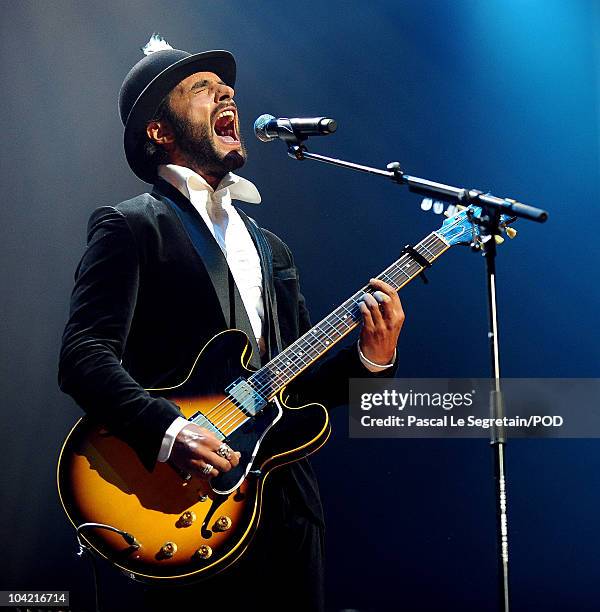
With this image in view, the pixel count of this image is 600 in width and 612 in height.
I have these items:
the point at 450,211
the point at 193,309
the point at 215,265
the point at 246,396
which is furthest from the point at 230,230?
the point at 450,211

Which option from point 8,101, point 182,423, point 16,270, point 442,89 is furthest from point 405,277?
point 8,101

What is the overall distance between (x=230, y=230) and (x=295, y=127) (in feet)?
1.50

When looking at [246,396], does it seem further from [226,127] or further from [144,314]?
[226,127]

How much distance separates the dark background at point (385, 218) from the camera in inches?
112

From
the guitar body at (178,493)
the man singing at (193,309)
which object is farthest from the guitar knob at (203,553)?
the man singing at (193,309)

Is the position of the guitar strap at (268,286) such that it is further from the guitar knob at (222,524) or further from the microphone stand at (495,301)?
the microphone stand at (495,301)

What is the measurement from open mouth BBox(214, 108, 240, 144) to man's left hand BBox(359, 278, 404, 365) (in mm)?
641

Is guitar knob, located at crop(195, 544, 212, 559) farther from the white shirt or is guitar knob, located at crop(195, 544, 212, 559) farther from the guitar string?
the white shirt

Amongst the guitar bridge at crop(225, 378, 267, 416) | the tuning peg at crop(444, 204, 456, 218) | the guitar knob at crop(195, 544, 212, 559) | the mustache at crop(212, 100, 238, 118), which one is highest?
the mustache at crop(212, 100, 238, 118)

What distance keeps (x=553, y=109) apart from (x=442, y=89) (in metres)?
0.41

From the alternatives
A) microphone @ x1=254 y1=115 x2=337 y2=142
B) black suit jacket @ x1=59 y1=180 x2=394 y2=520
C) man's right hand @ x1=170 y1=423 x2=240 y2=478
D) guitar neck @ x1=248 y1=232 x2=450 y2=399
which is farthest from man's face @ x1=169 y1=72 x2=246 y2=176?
man's right hand @ x1=170 y1=423 x2=240 y2=478

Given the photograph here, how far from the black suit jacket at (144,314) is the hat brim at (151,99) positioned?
20 cm

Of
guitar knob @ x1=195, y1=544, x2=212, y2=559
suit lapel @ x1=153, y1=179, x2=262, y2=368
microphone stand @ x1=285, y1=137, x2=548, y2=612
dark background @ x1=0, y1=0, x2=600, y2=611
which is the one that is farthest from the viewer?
dark background @ x1=0, y1=0, x2=600, y2=611

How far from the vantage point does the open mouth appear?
2.69 m
